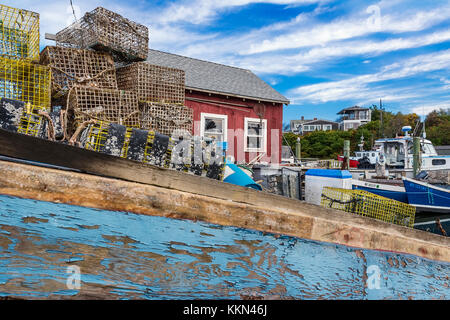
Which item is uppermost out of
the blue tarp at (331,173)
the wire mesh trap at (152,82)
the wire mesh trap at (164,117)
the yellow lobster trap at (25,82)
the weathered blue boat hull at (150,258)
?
the wire mesh trap at (152,82)

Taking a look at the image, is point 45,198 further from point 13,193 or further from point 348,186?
point 348,186

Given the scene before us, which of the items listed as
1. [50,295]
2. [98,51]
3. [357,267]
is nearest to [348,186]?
[357,267]

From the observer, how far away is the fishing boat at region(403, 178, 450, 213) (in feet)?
33.7

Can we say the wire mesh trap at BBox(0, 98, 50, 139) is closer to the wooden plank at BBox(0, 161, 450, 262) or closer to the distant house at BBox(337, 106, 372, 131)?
the wooden plank at BBox(0, 161, 450, 262)

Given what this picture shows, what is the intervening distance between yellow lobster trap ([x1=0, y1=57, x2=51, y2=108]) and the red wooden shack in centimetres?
642

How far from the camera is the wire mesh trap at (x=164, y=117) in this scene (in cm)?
505

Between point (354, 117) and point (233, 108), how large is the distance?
252 feet

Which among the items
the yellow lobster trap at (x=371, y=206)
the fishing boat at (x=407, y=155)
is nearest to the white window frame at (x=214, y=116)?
the yellow lobster trap at (x=371, y=206)

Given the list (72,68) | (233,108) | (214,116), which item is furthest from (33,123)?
(233,108)

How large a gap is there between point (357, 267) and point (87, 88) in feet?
12.5

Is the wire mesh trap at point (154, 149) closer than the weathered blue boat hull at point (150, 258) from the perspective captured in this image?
No

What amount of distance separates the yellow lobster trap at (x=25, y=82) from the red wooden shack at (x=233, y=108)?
6421mm

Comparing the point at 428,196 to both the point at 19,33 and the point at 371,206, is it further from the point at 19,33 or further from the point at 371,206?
the point at 19,33

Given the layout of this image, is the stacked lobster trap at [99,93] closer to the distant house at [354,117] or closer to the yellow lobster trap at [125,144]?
the yellow lobster trap at [125,144]
